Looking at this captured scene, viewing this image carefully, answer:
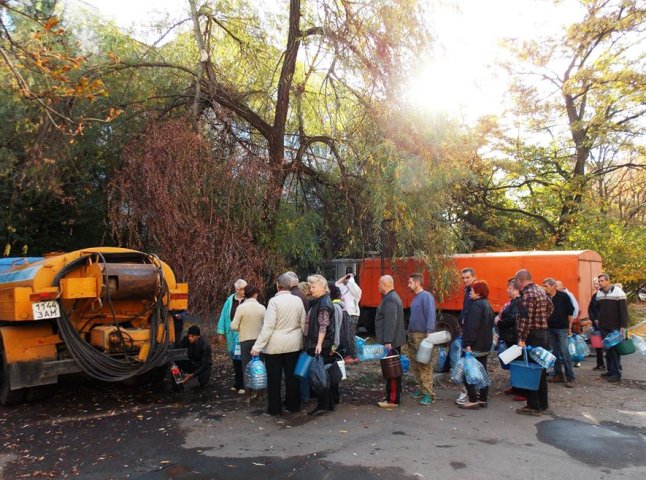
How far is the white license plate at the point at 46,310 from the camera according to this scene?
5971mm

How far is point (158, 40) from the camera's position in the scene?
38.3ft

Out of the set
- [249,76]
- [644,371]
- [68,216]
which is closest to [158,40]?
[249,76]

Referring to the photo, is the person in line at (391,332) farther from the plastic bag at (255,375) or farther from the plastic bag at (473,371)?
the plastic bag at (255,375)

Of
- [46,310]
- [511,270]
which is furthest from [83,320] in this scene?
[511,270]

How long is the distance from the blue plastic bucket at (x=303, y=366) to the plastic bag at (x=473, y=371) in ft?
6.38

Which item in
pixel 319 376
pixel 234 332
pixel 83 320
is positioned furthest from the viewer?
pixel 234 332

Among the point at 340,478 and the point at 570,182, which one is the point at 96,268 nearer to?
the point at 340,478

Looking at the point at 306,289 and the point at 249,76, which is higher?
the point at 249,76

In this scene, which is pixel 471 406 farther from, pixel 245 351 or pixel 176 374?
pixel 176 374

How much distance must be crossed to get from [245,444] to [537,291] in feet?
13.1

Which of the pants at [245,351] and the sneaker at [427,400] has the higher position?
the pants at [245,351]

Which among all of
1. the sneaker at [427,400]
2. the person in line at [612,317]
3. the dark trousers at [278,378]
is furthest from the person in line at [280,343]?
the person in line at [612,317]

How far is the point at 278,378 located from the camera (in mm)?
6137

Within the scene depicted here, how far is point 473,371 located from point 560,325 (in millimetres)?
2408
